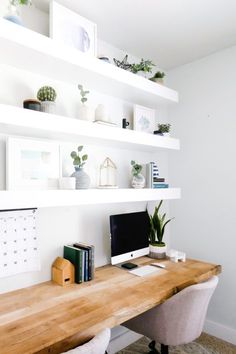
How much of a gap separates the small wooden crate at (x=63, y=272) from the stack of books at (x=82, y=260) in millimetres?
33

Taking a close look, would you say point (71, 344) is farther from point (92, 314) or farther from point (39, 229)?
point (39, 229)

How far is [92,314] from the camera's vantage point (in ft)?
4.32

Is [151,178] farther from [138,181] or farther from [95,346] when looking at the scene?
[95,346]

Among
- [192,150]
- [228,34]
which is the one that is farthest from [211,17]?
[192,150]

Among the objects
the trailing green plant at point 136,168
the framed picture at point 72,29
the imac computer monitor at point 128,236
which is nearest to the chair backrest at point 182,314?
the imac computer monitor at point 128,236

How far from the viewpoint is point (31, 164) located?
1.64 m

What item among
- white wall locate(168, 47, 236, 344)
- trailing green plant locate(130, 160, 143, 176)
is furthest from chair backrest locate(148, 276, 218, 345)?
trailing green plant locate(130, 160, 143, 176)

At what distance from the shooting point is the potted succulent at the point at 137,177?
7.30 ft

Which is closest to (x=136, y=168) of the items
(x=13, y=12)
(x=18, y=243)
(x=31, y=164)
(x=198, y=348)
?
(x=31, y=164)

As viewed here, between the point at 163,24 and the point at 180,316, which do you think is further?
the point at 163,24

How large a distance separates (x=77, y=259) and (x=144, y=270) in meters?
0.54

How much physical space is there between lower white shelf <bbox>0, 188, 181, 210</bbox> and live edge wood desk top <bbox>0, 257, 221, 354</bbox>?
531mm

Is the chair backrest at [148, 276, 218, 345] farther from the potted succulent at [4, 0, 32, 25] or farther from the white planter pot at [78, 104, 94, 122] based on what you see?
the potted succulent at [4, 0, 32, 25]

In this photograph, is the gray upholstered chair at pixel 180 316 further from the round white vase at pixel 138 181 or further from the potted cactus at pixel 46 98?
the potted cactus at pixel 46 98
